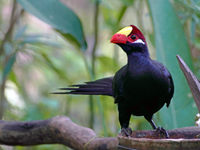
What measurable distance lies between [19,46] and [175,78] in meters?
0.94

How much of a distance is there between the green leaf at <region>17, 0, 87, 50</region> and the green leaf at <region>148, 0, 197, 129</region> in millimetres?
416

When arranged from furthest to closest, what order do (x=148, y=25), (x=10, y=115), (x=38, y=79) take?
1. (x=38, y=79)
2. (x=148, y=25)
3. (x=10, y=115)

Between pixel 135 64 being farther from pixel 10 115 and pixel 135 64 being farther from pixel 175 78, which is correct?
pixel 10 115

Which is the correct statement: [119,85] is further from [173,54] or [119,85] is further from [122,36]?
[173,54]

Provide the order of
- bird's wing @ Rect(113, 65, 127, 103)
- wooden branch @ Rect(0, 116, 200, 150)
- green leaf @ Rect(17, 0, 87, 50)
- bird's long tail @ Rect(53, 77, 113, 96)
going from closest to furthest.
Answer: wooden branch @ Rect(0, 116, 200, 150) < bird's wing @ Rect(113, 65, 127, 103) < bird's long tail @ Rect(53, 77, 113, 96) < green leaf @ Rect(17, 0, 87, 50)

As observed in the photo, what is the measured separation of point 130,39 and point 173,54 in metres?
0.62

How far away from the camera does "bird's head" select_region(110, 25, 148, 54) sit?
1626 mm

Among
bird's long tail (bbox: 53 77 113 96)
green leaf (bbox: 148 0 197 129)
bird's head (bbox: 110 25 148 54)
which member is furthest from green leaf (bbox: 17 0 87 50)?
bird's head (bbox: 110 25 148 54)

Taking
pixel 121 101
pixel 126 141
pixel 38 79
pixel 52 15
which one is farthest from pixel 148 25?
pixel 126 141

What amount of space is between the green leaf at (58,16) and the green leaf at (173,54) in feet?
1.36

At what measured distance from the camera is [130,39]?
1646mm

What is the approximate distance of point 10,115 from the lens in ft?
9.63

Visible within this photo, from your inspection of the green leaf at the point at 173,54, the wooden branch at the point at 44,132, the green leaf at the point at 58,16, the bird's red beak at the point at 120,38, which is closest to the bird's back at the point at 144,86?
the bird's red beak at the point at 120,38

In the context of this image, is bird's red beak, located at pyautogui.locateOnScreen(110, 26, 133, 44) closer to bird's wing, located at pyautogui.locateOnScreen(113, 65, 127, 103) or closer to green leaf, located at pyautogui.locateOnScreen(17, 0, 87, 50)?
bird's wing, located at pyautogui.locateOnScreen(113, 65, 127, 103)
